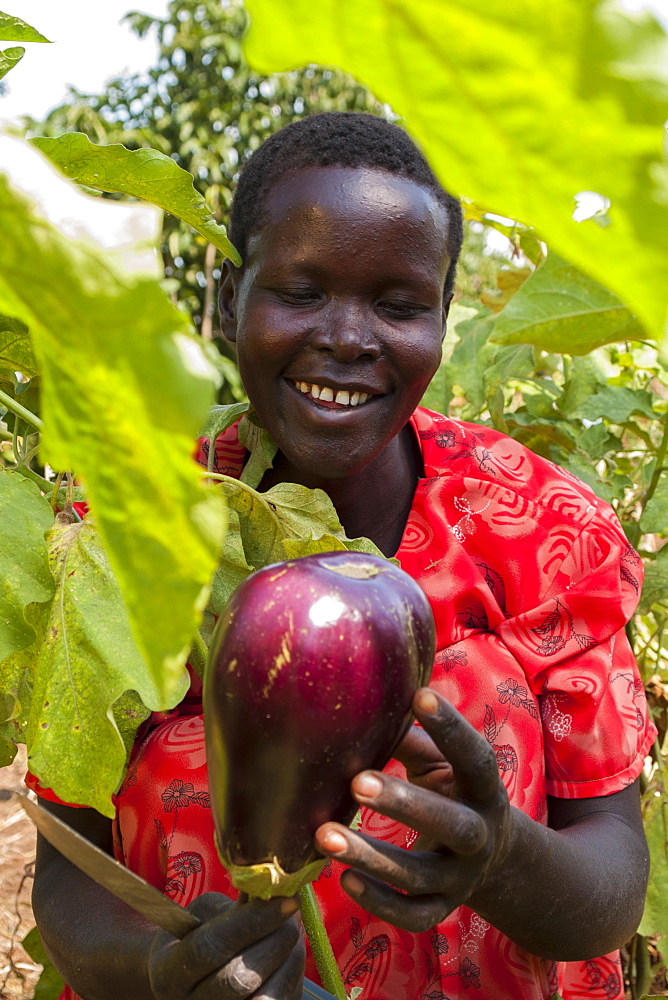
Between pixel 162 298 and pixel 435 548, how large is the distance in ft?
3.43

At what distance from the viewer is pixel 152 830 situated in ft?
3.75

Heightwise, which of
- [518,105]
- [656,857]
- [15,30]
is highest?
[518,105]

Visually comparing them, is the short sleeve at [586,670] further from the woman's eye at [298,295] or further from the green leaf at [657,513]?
the woman's eye at [298,295]

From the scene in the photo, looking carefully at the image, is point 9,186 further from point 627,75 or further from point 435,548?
point 435,548

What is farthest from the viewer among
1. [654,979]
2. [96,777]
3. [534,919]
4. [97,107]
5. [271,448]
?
[97,107]

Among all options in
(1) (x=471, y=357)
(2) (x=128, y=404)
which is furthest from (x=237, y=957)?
(1) (x=471, y=357)

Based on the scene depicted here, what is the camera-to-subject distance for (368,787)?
622 mm

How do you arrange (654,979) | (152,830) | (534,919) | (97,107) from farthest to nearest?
(97,107) → (654,979) → (152,830) → (534,919)

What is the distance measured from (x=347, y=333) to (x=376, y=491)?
0.94 ft

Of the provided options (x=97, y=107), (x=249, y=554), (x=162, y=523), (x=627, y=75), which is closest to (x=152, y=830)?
(x=249, y=554)

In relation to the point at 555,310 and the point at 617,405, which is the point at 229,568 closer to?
the point at 555,310

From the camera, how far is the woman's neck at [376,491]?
4.08 feet

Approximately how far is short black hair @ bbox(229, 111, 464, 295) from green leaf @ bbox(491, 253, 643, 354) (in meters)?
0.61

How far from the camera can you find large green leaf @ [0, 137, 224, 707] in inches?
9.3
